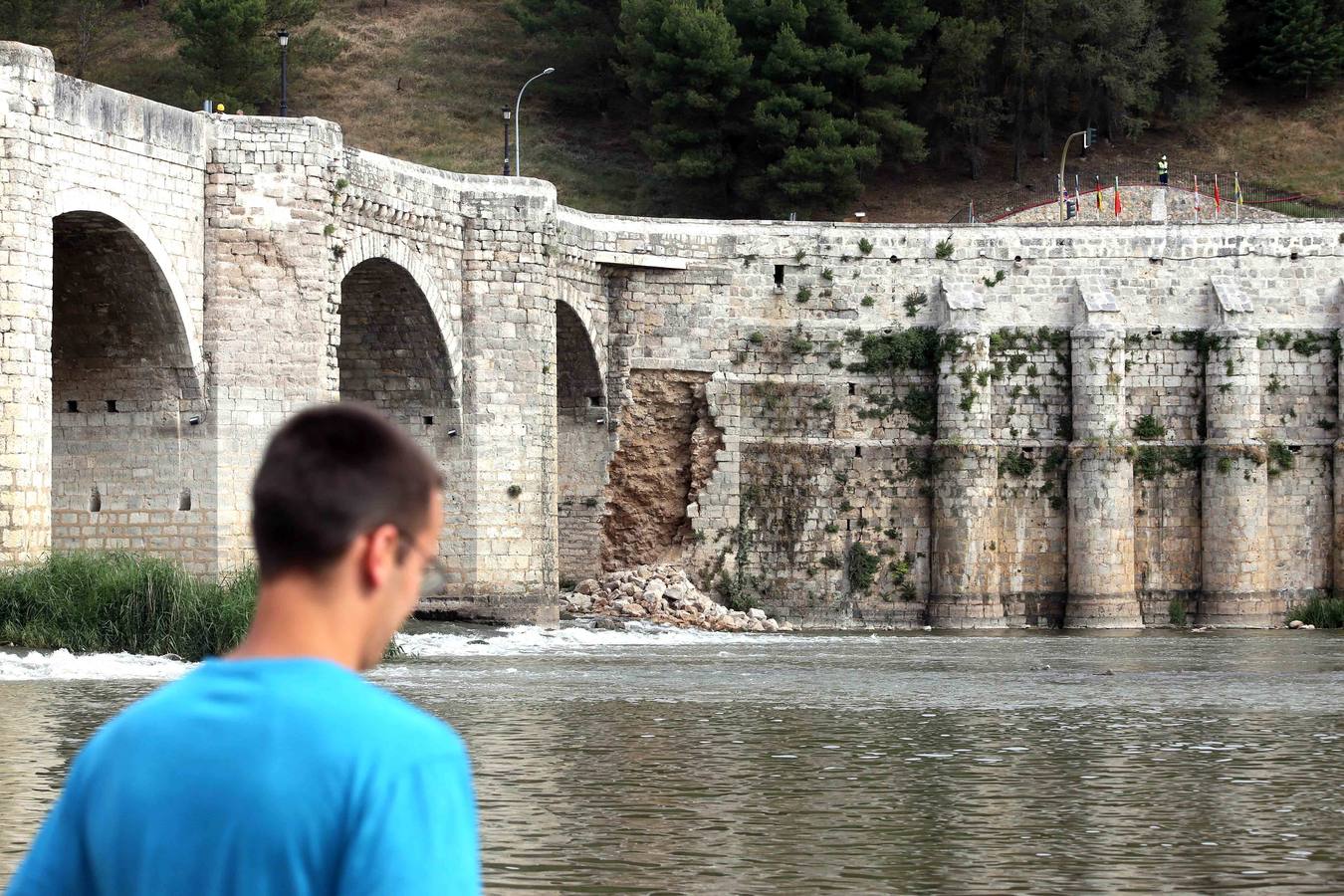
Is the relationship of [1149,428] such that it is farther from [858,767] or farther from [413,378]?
[858,767]

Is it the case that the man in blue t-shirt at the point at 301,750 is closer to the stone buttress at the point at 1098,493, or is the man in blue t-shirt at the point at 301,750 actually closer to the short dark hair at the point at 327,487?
the short dark hair at the point at 327,487

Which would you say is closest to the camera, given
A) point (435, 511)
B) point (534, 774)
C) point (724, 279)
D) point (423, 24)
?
point (435, 511)

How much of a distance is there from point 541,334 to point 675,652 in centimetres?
617

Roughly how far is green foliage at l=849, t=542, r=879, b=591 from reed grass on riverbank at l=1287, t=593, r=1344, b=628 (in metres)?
6.76

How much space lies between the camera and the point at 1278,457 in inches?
1374

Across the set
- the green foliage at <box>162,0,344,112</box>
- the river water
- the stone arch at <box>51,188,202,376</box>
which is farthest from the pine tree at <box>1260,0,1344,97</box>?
the stone arch at <box>51,188,202,376</box>

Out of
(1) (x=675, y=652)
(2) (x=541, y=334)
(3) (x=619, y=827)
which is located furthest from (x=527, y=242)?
(3) (x=619, y=827)

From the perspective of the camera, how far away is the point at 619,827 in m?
11.1

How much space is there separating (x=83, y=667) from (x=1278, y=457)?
21.7m

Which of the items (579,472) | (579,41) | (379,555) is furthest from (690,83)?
(379,555)

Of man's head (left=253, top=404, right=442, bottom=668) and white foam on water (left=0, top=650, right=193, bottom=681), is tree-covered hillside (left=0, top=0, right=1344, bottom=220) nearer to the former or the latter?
white foam on water (left=0, top=650, right=193, bottom=681)

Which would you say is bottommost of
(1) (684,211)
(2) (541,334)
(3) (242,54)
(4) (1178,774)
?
(4) (1178,774)

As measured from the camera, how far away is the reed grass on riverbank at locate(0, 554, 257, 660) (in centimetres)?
2066

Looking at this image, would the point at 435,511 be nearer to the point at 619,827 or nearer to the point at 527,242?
the point at 619,827
